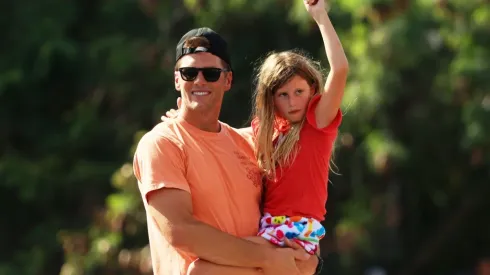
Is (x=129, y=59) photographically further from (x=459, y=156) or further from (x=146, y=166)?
(x=146, y=166)

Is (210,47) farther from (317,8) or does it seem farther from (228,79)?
(317,8)

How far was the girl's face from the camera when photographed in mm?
3594

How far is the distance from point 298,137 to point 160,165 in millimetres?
538

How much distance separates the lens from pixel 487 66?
8.87m

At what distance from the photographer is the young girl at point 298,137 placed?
3469mm

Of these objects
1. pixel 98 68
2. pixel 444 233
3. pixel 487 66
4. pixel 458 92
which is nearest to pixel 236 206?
pixel 487 66

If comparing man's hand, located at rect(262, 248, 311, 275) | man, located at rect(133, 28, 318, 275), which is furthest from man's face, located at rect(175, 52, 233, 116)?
man's hand, located at rect(262, 248, 311, 275)

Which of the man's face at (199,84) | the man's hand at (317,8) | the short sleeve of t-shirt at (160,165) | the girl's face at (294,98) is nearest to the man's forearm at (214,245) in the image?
the short sleeve of t-shirt at (160,165)

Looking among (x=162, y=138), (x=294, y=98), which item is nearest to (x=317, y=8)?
(x=294, y=98)

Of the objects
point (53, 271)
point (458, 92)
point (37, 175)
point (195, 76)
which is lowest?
point (53, 271)

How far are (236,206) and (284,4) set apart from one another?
19.6 ft

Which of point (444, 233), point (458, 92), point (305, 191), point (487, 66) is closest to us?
point (305, 191)

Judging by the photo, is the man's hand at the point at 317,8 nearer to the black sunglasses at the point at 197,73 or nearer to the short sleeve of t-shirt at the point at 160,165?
the black sunglasses at the point at 197,73

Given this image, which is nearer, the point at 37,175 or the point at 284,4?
the point at 284,4
